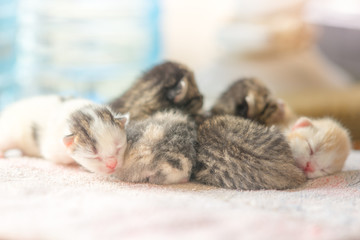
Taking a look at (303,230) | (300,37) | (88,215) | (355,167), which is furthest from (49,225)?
(300,37)

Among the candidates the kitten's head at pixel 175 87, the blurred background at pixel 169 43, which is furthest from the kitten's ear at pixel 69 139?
the blurred background at pixel 169 43

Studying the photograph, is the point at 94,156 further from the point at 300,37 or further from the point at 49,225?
the point at 300,37

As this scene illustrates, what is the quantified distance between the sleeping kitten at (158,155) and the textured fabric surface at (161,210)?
0.16 ft

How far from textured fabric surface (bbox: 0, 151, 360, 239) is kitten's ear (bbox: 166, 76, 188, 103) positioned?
1.95ft

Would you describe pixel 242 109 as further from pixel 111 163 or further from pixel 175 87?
pixel 111 163

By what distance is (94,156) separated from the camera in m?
1.68

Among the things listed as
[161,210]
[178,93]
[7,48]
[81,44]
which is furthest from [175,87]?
[81,44]

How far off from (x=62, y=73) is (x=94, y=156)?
2.79m

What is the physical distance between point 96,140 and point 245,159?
1.93 ft

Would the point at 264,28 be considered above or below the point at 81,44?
above

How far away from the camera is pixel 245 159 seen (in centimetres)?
172

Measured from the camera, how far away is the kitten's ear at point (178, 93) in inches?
86.7

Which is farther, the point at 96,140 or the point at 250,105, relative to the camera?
the point at 250,105

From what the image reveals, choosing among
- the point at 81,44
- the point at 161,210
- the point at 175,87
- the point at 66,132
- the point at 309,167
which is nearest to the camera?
the point at 161,210
